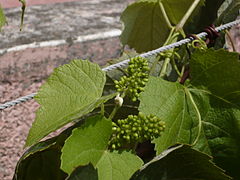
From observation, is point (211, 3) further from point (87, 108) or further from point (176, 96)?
point (87, 108)

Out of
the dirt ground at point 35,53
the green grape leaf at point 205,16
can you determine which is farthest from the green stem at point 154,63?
the dirt ground at point 35,53

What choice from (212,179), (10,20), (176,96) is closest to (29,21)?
(10,20)

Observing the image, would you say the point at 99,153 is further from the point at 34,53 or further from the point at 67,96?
the point at 34,53

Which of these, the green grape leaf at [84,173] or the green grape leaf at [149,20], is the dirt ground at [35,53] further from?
the green grape leaf at [84,173]

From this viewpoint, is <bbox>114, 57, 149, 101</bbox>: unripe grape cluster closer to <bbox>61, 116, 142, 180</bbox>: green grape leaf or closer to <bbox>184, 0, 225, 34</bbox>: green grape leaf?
<bbox>61, 116, 142, 180</bbox>: green grape leaf

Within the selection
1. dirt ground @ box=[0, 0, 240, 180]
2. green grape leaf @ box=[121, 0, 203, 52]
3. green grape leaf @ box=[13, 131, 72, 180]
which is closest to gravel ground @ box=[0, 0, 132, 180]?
dirt ground @ box=[0, 0, 240, 180]

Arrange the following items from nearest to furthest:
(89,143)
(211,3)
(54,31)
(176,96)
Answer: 1. (89,143)
2. (176,96)
3. (211,3)
4. (54,31)
